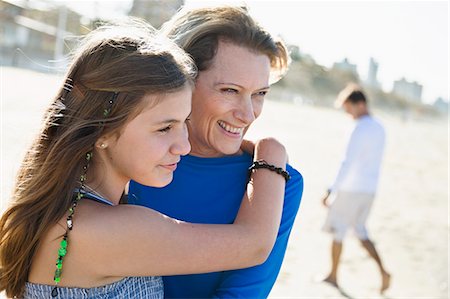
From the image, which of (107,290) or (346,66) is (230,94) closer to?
(107,290)

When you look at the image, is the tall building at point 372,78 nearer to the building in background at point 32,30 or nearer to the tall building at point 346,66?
the tall building at point 346,66

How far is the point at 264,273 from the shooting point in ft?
5.45

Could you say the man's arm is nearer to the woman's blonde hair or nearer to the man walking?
the woman's blonde hair

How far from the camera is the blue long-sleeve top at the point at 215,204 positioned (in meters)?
1.66

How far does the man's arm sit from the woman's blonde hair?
0.42 meters

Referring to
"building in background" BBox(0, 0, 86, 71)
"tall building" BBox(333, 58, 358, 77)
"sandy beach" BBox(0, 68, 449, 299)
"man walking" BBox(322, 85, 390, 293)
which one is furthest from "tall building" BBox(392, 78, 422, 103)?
"man walking" BBox(322, 85, 390, 293)

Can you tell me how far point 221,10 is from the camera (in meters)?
1.92

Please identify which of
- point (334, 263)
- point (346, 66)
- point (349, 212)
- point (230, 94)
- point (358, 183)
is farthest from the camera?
point (346, 66)

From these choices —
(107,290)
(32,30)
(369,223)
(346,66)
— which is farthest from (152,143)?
(346,66)

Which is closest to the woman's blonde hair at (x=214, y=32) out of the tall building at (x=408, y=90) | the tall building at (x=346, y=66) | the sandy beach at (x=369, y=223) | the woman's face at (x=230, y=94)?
the woman's face at (x=230, y=94)

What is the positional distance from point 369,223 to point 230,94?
8.70 m

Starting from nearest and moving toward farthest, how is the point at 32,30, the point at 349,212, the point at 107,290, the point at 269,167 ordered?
1. the point at 107,290
2. the point at 269,167
3. the point at 349,212
4. the point at 32,30

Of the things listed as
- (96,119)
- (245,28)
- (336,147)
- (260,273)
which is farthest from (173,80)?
(336,147)

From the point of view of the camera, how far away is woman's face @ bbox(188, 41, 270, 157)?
1.84 metres
